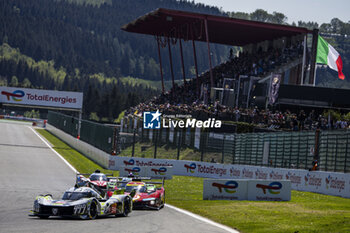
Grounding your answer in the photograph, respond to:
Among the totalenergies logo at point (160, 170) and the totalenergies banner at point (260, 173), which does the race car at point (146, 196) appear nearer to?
the totalenergies banner at point (260, 173)

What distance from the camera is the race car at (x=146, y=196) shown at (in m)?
19.7

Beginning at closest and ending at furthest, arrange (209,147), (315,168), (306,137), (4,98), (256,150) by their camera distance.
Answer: (315,168)
(306,137)
(256,150)
(209,147)
(4,98)

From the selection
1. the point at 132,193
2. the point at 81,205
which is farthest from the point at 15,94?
the point at 81,205

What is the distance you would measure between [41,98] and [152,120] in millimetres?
32189

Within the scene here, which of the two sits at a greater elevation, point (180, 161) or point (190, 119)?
point (190, 119)

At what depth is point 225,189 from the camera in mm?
23469

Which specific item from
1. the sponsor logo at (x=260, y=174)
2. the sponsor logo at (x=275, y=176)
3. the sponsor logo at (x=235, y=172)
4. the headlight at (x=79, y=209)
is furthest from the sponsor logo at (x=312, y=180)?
the headlight at (x=79, y=209)

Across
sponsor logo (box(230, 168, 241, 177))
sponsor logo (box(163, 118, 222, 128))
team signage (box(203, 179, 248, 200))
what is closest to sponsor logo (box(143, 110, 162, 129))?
sponsor logo (box(163, 118, 222, 128))

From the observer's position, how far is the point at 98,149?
46406 millimetres

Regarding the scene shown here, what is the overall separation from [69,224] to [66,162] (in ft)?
95.0

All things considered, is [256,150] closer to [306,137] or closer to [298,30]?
[306,137]

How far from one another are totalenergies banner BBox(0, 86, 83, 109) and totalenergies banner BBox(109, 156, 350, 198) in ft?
123

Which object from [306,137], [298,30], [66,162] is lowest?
[66,162]

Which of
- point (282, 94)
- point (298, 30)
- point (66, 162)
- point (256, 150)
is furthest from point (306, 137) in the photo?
point (298, 30)
